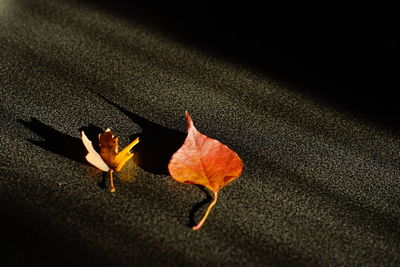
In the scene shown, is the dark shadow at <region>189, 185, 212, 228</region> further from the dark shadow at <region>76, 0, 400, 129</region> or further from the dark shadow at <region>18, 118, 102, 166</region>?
the dark shadow at <region>76, 0, 400, 129</region>

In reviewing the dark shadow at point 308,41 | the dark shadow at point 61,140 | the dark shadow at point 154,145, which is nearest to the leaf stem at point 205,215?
the dark shadow at point 154,145

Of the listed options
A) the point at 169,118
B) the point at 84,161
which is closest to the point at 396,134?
the point at 169,118

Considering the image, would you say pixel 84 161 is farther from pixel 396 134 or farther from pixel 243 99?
pixel 396 134

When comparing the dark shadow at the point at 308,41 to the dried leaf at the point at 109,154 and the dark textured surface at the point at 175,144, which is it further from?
the dried leaf at the point at 109,154

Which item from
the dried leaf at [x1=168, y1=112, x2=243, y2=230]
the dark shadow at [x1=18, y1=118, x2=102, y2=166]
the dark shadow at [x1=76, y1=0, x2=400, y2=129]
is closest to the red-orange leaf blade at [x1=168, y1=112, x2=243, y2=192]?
the dried leaf at [x1=168, y1=112, x2=243, y2=230]

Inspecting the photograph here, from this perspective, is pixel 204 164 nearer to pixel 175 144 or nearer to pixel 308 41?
pixel 175 144
